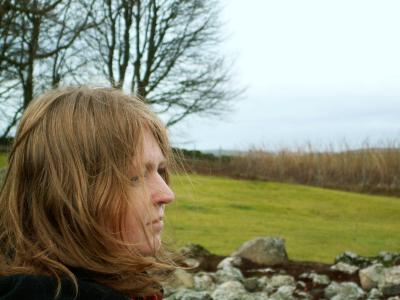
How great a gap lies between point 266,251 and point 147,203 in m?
5.76

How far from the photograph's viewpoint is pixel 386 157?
1645 centimetres

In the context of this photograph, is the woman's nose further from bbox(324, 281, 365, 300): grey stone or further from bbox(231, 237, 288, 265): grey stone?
bbox(231, 237, 288, 265): grey stone

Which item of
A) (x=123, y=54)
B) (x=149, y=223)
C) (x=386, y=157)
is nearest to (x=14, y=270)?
(x=149, y=223)

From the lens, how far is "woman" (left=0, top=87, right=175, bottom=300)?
64.7 inches

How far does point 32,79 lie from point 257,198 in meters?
5.17

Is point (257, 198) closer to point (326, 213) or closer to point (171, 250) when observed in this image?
point (326, 213)

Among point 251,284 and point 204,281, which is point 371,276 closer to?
point 251,284

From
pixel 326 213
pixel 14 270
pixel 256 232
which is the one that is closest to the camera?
pixel 14 270

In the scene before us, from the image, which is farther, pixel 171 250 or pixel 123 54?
pixel 123 54

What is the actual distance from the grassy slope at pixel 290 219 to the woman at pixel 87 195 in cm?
512

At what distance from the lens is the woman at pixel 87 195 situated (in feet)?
5.39

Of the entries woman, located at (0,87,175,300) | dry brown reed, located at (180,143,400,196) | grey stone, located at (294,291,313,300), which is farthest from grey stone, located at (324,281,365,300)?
dry brown reed, located at (180,143,400,196)

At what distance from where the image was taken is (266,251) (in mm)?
7348

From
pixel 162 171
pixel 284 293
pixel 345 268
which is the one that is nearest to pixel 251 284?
pixel 284 293
